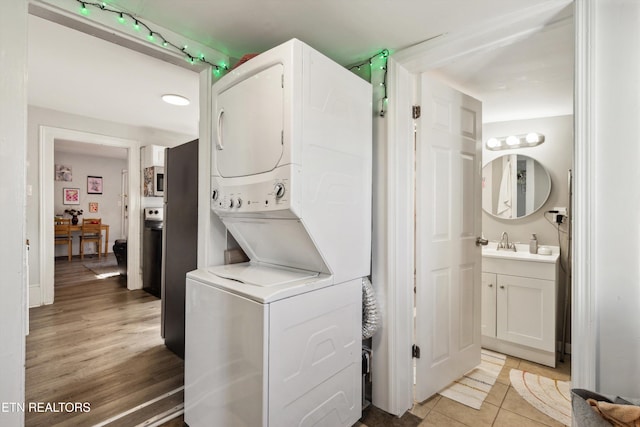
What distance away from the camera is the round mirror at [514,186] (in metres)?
2.94

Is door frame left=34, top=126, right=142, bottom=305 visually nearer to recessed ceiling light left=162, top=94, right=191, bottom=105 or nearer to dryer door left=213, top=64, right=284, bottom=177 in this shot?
recessed ceiling light left=162, top=94, right=191, bottom=105

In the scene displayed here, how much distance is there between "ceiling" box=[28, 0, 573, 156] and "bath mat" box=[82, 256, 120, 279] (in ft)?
10.5

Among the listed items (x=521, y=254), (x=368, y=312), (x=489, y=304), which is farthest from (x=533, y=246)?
(x=368, y=312)

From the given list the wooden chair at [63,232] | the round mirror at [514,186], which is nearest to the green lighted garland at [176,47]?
the round mirror at [514,186]

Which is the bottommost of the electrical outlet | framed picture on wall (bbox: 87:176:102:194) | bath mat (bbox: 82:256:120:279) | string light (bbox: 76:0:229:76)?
bath mat (bbox: 82:256:120:279)

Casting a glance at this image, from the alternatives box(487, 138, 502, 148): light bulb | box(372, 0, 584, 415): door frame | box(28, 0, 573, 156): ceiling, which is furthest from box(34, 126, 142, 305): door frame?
box(487, 138, 502, 148): light bulb

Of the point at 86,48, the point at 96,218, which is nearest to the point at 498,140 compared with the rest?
the point at 86,48

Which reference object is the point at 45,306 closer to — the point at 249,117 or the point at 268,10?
the point at 249,117

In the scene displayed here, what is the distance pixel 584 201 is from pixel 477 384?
5.17 ft

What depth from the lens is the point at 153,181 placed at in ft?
14.2

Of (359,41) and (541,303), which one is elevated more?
(359,41)

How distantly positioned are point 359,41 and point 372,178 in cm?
81

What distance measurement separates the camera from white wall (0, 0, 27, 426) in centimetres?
117

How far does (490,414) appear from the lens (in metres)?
1.86
